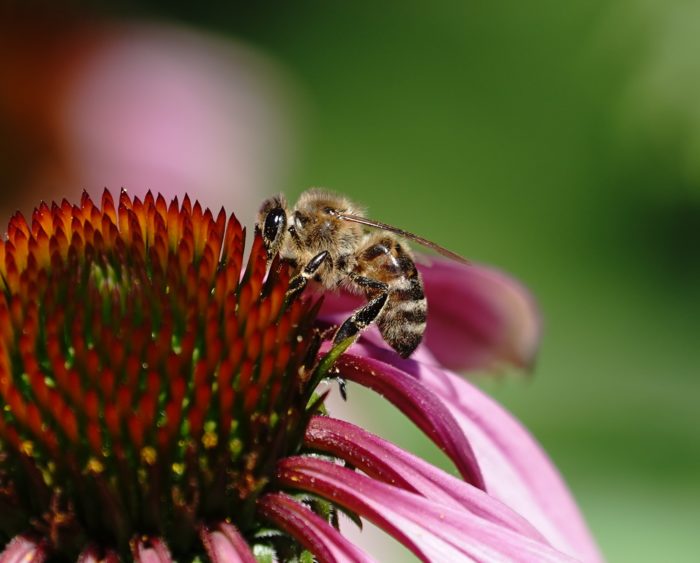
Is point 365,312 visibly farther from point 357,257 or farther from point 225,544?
point 225,544

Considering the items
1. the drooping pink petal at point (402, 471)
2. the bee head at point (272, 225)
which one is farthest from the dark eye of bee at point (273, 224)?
the drooping pink petal at point (402, 471)

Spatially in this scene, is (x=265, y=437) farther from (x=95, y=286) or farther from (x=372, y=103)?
(x=372, y=103)

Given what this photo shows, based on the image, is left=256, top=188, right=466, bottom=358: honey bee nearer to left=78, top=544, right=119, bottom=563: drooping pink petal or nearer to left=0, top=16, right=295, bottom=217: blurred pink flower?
left=78, top=544, right=119, bottom=563: drooping pink petal

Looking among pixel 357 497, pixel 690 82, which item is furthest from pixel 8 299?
pixel 690 82

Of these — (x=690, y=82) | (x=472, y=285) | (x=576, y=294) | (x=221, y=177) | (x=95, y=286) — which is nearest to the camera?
(x=95, y=286)

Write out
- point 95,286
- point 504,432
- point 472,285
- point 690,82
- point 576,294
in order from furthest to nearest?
point 576,294
point 690,82
point 472,285
point 504,432
point 95,286

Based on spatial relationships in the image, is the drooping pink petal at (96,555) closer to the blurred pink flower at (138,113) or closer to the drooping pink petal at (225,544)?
the drooping pink petal at (225,544)

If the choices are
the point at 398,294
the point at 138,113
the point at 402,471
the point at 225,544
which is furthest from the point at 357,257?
the point at 138,113
